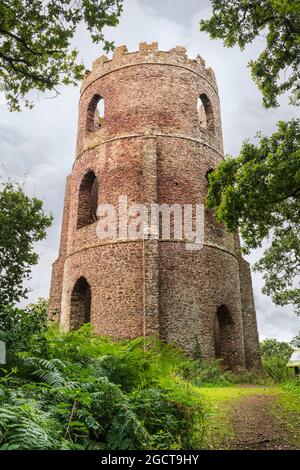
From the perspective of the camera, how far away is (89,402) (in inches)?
140

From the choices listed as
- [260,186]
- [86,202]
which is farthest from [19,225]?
[260,186]

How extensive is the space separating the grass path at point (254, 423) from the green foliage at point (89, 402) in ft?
1.47

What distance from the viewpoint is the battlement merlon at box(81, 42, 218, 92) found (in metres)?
16.6

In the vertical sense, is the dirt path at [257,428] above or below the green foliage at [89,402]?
below

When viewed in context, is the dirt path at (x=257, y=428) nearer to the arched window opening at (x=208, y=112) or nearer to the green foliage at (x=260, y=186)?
the green foliage at (x=260, y=186)

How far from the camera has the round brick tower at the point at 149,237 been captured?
13.3 meters

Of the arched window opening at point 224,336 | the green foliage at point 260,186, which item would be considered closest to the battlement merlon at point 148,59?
the green foliage at point 260,186

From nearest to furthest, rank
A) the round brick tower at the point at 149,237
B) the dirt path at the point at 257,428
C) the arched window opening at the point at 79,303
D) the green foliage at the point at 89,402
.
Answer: the green foliage at the point at 89,402, the dirt path at the point at 257,428, the round brick tower at the point at 149,237, the arched window opening at the point at 79,303

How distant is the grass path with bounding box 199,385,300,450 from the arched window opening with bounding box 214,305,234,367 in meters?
5.91

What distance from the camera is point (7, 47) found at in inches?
298

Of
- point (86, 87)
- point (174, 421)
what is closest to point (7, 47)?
point (174, 421)

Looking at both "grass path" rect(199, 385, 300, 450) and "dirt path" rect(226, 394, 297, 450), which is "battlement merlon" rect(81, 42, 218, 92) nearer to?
"grass path" rect(199, 385, 300, 450)

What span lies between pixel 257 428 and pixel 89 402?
133 inches

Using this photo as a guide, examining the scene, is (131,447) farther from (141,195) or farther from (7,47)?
(141,195)
